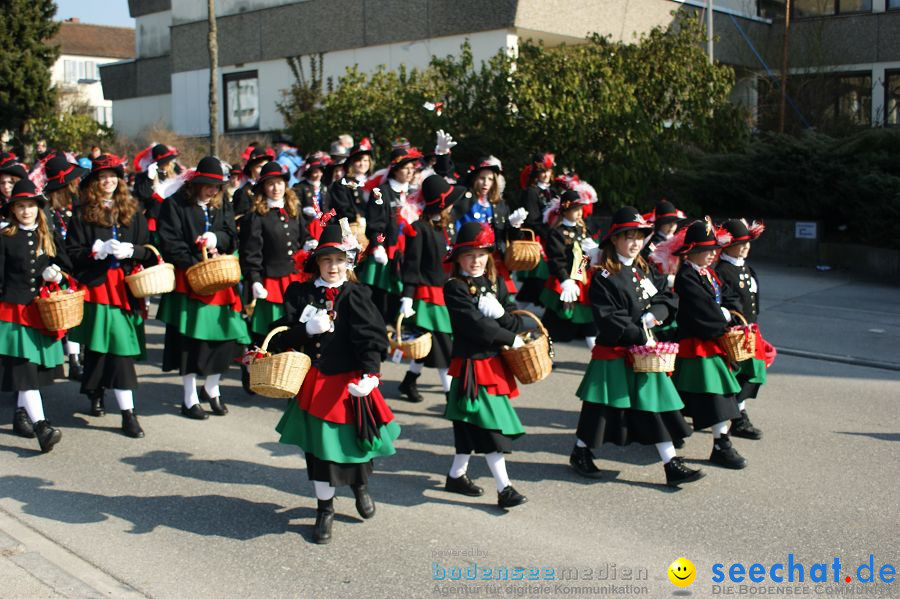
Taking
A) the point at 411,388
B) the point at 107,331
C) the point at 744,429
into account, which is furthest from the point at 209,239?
the point at 744,429

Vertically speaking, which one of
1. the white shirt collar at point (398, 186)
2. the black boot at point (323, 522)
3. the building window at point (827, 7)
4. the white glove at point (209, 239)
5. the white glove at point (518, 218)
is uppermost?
the building window at point (827, 7)

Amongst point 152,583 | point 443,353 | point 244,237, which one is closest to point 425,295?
point 443,353

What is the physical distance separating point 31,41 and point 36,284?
69.8 ft

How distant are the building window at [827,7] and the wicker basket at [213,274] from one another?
21.6 meters

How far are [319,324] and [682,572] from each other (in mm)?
2384

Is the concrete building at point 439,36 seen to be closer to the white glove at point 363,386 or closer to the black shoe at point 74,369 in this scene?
the black shoe at point 74,369

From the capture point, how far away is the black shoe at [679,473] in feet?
22.2

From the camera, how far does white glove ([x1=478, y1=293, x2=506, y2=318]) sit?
6.47 metres

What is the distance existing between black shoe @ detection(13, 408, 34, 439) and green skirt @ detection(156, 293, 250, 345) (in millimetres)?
1340

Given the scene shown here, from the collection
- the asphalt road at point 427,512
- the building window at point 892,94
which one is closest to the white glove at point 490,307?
the asphalt road at point 427,512

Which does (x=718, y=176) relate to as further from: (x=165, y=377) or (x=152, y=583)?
(x=152, y=583)

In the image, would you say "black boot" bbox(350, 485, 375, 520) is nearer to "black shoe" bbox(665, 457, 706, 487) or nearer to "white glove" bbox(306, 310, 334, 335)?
"white glove" bbox(306, 310, 334, 335)

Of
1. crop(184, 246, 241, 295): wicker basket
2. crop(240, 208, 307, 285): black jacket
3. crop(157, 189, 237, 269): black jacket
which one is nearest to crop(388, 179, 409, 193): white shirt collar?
crop(240, 208, 307, 285): black jacket

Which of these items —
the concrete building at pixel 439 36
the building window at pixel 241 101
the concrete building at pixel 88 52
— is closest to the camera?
the concrete building at pixel 439 36
